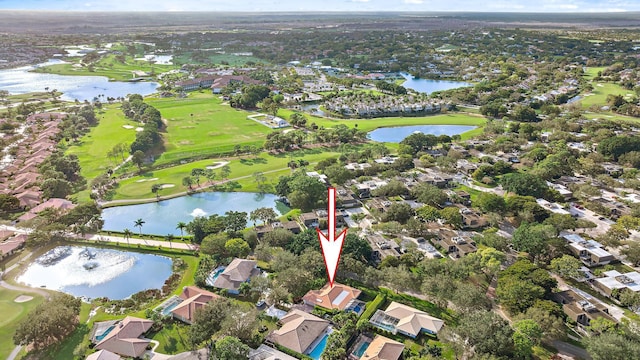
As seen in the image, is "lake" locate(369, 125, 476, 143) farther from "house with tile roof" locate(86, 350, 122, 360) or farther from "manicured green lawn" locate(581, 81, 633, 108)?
"house with tile roof" locate(86, 350, 122, 360)

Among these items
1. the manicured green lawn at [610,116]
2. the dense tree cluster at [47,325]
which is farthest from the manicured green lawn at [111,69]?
the manicured green lawn at [610,116]

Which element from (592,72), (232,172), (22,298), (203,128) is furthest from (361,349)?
(592,72)

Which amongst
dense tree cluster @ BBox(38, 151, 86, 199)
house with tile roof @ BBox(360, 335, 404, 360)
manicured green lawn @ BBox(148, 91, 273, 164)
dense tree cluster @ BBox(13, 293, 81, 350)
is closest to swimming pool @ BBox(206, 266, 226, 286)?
dense tree cluster @ BBox(13, 293, 81, 350)

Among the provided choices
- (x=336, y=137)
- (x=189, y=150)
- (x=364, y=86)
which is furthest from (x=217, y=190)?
(x=364, y=86)

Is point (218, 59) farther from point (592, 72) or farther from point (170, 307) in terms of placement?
point (170, 307)

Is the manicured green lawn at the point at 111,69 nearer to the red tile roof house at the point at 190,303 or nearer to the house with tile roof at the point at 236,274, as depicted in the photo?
the house with tile roof at the point at 236,274
